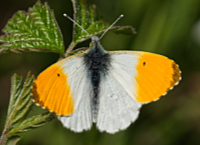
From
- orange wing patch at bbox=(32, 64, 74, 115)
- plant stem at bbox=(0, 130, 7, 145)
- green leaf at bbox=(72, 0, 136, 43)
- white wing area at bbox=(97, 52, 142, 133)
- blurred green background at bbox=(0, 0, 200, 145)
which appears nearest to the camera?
plant stem at bbox=(0, 130, 7, 145)

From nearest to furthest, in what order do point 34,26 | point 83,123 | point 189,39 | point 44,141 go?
point 83,123, point 34,26, point 44,141, point 189,39

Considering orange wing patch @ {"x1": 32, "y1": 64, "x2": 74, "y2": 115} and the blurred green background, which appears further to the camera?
the blurred green background

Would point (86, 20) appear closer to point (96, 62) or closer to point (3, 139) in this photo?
point (96, 62)

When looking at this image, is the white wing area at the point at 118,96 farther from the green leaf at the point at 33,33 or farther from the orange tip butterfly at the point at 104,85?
the green leaf at the point at 33,33

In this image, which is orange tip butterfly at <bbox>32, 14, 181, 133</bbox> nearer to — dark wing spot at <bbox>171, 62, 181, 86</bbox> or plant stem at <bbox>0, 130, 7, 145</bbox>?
dark wing spot at <bbox>171, 62, 181, 86</bbox>

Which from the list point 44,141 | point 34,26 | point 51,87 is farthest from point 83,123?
point 44,141

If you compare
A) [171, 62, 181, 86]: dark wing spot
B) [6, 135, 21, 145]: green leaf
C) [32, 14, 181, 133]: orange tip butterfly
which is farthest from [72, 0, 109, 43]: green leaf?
[6, 135, 21, 145]: green leaf

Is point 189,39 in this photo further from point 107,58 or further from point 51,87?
point 51,87
